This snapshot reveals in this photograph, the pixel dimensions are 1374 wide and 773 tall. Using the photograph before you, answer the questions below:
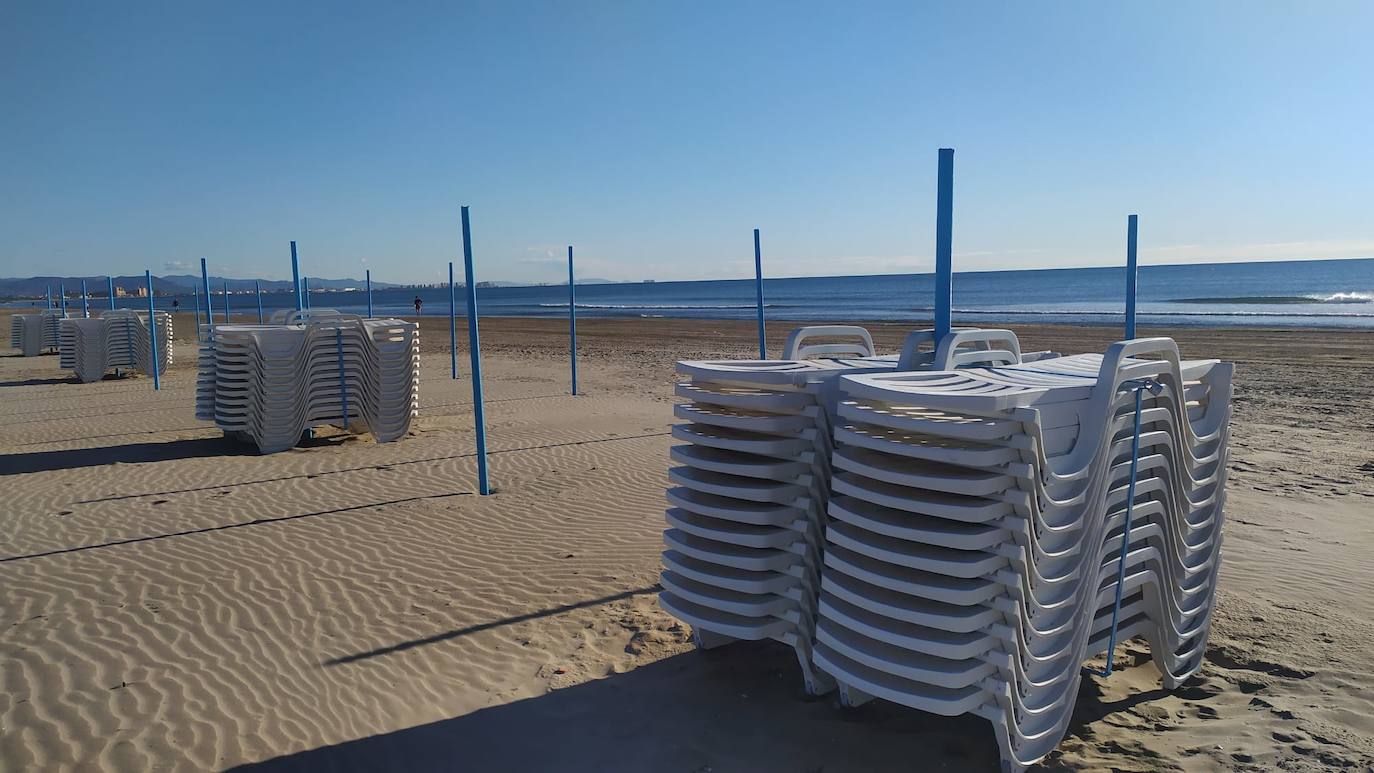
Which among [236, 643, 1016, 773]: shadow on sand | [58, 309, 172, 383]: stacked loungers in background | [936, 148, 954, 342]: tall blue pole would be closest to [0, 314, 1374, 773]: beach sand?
[236, 643, 1016, 773]: shadow on sand

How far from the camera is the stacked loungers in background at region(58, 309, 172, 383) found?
1806cm

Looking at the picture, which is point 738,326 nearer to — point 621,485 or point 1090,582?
point 621,485

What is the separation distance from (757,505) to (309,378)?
340 inches

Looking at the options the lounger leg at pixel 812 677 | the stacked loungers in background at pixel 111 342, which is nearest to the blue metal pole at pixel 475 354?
the lounger leg at pixel 812 677

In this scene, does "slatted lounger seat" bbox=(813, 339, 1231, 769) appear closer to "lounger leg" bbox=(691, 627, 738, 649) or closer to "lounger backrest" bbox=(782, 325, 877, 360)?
"lounger leg" bbox=(691, 627, 738, 649)

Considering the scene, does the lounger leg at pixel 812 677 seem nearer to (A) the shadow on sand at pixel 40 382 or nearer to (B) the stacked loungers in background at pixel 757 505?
(B) the stacked loungers in background at pixel 757 505

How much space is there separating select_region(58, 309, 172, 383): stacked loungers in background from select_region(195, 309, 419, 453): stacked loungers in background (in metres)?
8.77

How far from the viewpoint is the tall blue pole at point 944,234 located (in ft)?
14.7

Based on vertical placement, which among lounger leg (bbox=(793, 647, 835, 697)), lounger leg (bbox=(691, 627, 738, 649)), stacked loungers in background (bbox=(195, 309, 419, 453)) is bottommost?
lounger leg (bbox=(691, 627, 738, 649))

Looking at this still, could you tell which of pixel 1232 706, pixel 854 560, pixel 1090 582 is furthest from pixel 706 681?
pixel 1232 706

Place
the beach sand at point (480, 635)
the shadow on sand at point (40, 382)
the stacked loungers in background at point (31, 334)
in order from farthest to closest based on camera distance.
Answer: the stacked loungers in background at point (31, 334) < the shadow on sand at point (40, 382) < the beach sand at point (480, 635)

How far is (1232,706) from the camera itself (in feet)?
13.0

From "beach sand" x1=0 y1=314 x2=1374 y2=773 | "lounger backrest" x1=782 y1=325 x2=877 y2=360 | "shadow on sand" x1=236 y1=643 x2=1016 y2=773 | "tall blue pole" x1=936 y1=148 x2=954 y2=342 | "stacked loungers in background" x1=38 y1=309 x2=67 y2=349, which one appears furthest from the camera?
"stacked loungers in background" x1=38 y1=309 x2=67 y2=349

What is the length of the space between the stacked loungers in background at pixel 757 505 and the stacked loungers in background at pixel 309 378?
25.9ft
